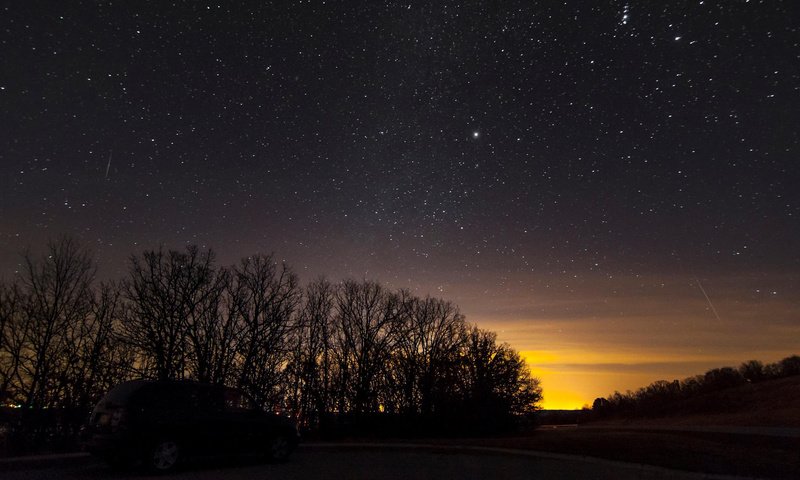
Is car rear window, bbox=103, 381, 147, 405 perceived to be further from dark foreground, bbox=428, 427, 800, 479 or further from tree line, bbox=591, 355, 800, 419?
tree line, bbox=591, 355, 800, 419

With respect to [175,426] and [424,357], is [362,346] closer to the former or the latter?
[424,357]

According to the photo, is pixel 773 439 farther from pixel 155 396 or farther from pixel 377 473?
pixel 155 396

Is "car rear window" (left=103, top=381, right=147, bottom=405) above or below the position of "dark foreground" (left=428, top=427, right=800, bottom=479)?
above

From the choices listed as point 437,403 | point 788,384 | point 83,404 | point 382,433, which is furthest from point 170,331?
point 788,384

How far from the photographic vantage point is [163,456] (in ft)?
35.0

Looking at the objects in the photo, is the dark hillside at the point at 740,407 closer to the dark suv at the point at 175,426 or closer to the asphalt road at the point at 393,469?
the asphalt road at the point at 393,469

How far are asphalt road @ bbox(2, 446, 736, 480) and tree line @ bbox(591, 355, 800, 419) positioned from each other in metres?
50.5

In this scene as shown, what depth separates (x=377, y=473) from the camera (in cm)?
1102

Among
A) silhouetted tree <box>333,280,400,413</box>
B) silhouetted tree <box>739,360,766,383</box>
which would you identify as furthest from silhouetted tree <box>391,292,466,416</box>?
silhouetted tree <box>739,360,766,383</box>

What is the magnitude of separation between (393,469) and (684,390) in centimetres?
7432

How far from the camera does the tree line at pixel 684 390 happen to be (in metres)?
61.9

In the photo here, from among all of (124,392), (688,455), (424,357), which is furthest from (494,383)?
(124,392)

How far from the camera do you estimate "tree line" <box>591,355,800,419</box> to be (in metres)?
61.9

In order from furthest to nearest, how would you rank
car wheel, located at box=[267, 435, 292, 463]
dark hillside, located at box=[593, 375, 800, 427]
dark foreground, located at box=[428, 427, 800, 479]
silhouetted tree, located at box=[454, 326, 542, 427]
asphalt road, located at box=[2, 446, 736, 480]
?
silhouetted tree, located at box=[454, 326, 542, 427] < dark hillside, located at box=[593, 375, 800, 427] < car wheel, located at box=[267, 435, 292, 463] < dark foreground, located at box=[428, 427, 800, 479] < asphalt road, located at box=[2, 446, 736, 480]
